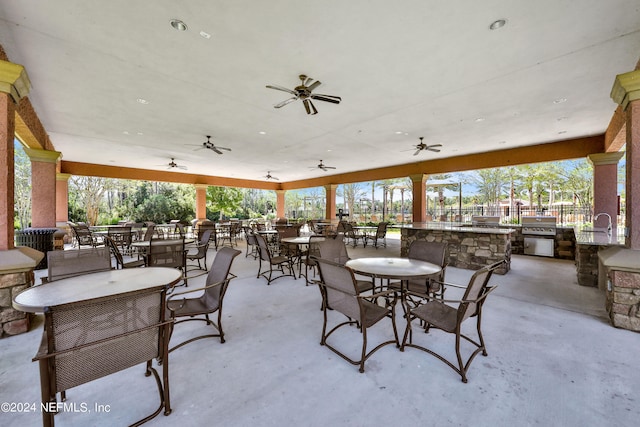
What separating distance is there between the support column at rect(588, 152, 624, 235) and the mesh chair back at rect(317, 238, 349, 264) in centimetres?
610

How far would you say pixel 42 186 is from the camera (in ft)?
19.3

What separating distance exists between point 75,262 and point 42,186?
18.1 ft

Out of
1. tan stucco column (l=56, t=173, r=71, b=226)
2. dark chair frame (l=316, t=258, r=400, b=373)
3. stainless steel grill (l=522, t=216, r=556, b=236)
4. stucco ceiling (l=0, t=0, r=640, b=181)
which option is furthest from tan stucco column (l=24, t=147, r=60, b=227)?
stainless steel grill (l=522, t=216, r=556, b=236)

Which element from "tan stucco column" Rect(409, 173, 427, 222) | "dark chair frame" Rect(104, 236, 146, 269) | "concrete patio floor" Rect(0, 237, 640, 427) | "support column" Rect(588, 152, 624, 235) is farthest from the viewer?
"tan stucco column" Rect(409, 173, 427, 222)

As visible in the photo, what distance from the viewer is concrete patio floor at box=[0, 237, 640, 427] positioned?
156 centimetres

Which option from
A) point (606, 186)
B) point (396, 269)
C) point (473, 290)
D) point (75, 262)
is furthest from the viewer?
point (606, 186)

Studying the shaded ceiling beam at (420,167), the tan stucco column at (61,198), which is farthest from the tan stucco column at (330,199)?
the tan stucco column at (61,198)

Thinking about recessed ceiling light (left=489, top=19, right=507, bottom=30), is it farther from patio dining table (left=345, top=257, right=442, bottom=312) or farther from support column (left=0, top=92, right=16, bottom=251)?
support column (left=0, top=92, right=16, bottom=251)

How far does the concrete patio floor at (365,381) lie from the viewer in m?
1.56

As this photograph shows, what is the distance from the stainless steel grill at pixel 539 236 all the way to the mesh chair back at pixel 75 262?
860 centimetres

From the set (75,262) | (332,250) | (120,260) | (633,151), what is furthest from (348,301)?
(633,151)

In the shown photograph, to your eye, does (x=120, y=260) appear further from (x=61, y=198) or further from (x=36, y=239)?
(x=61, y=198)

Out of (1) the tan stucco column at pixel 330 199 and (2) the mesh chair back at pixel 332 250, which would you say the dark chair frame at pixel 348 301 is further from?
(1) the tan stucco column at pixel 330 199

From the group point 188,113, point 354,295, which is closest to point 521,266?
point 354,295
